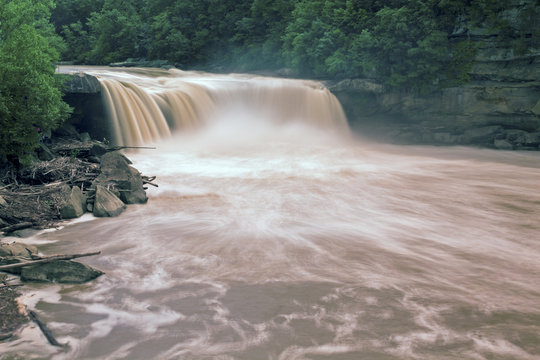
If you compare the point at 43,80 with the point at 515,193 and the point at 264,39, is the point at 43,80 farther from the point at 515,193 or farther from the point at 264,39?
the point at 264,39

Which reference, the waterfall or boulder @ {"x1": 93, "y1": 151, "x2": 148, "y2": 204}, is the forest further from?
the waterfall

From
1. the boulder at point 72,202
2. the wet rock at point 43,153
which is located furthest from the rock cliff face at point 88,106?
the boulder at point 72,202

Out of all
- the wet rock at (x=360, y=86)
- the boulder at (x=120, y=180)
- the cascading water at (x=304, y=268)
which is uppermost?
the wet rock at (x=360, y=86)

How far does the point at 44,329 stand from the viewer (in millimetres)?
3582

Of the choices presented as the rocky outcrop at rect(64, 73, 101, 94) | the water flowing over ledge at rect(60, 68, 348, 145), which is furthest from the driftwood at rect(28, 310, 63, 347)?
the water flowing over ledge at rect(60, 68, 348, 145)

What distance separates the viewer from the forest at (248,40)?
7.88 meters

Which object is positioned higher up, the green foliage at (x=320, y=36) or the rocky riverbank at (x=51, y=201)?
the green foliage at (x=320, y=36)

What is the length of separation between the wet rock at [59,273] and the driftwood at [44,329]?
72 centimetres

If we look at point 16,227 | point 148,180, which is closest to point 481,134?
point 148,180

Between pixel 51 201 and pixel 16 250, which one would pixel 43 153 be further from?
pixel 16 250

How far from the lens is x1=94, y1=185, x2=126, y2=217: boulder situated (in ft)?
23.4

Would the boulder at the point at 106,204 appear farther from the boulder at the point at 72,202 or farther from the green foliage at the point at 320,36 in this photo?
the green foliage at the point at 320,36

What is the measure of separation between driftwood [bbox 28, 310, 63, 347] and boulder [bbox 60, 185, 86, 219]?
327 centimetres

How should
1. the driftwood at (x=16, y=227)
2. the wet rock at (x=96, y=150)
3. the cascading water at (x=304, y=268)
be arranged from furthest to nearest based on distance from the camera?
the wet rock at (x=96, y=150)
the driftwood at (x=16, y=227)
the cascading water at (x=304, y=268)
